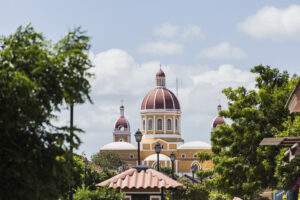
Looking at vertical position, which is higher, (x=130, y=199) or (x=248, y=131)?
(x=248, y=131)

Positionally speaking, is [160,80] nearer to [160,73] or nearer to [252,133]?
[160,73]

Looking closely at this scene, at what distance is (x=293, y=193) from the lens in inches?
Result: 1118

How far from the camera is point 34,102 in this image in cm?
1046

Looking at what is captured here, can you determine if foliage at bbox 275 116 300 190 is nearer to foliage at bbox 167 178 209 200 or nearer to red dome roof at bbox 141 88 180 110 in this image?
foliage at bbox 167 178 209 200

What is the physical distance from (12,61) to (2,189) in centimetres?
201

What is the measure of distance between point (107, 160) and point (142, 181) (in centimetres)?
11999

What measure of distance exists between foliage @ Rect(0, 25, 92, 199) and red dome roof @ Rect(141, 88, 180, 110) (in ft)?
522

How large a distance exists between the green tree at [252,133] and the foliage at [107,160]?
337 feet

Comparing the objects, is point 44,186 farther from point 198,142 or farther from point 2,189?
point 198,142

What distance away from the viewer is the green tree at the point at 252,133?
3297cm

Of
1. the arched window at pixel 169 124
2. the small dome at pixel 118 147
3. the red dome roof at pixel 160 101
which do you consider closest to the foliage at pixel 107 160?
the small dome at pixel 118 147

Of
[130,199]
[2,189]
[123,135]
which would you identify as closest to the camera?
[2,189]

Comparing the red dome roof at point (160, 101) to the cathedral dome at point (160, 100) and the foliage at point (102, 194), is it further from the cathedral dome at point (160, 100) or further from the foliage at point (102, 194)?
the foliage at point (102, 194)

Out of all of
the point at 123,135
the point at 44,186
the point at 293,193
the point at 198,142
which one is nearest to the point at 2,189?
the point at 44,186
